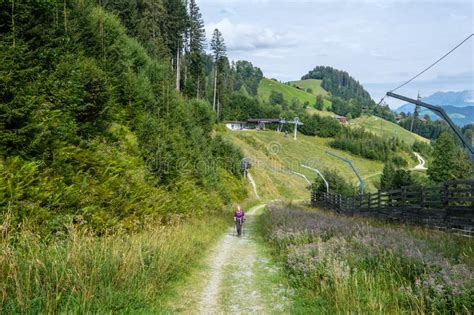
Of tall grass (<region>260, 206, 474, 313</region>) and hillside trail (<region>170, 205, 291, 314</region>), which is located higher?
tall grass (<region>260, 206, 474, 313</region>)

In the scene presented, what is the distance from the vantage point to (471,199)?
10922 millimetres

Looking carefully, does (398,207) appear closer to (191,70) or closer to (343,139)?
(191,70)

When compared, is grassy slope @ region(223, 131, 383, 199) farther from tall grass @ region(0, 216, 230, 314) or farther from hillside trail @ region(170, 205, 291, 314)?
tall grass @ region(0, 216, 230, 314)

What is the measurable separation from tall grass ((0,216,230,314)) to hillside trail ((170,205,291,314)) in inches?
25.2

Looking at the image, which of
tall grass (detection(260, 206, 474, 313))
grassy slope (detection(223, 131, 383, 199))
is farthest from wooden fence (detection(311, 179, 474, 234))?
grassy slope (detection(223, 131, 383, 199))

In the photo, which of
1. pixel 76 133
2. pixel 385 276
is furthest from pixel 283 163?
pixel 385 276

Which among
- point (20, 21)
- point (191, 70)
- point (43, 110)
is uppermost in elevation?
point (191, 70)

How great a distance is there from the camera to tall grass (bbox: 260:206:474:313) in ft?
17.5

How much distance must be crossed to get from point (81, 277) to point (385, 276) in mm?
5587

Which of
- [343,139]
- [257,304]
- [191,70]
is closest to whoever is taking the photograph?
[257,304]

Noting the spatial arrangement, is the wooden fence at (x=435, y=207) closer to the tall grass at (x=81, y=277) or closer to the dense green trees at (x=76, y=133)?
the tall grass at (x=81, y=277)

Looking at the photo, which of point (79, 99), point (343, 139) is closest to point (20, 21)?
point (79, 99)

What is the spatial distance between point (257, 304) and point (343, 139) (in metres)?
150

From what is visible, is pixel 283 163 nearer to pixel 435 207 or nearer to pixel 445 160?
pixel 445 160
